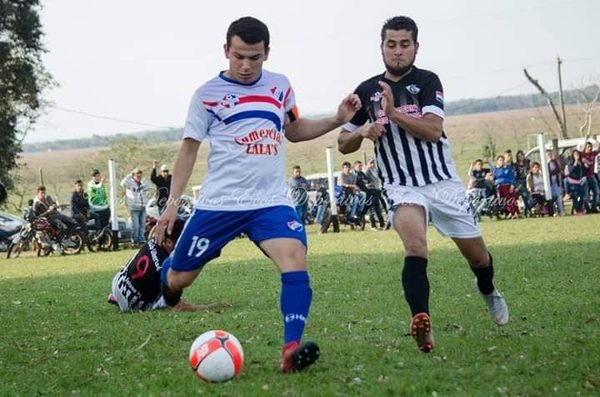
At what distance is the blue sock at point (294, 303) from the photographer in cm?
695

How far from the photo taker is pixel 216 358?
22.2ft

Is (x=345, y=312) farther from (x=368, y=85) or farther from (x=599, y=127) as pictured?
(x=599, y=127)

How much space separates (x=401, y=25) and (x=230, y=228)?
6.33ft

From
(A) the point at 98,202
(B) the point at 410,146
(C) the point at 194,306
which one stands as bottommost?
(A) the point at 98,202

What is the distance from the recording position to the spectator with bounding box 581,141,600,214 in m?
33.8

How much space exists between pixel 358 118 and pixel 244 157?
125 cm

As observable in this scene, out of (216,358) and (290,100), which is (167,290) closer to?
(216,358)

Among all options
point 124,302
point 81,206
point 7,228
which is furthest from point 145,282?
point 7,228

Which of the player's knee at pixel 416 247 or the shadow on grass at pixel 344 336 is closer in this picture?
the shadow on grass at pixel 344 336

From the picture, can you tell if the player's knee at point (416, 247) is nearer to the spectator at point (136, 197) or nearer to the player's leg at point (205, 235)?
the player's leg at point (205, 235)

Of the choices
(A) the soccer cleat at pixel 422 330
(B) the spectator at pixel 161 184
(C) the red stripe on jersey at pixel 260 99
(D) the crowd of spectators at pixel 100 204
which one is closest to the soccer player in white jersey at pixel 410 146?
(A) the soccer cleat at pixel 422 330

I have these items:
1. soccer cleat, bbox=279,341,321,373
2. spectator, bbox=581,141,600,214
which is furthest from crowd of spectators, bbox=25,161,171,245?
soccer cleat, bbox=279,341,321,373

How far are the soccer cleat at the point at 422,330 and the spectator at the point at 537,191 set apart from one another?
90.7ft

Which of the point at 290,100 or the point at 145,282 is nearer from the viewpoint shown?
the point at 290,100
